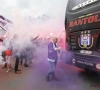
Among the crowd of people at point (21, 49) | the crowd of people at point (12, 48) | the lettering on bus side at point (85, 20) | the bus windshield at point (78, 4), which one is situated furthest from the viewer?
the crowd of people at point (12, 48)

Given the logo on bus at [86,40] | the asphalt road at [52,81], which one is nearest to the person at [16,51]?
the asphalt road at [52,81]

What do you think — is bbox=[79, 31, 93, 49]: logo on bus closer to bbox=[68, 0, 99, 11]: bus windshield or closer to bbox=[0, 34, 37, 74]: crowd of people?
bbox=[68, 0, 99, 11]: bus windshield

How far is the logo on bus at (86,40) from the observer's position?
4.38m

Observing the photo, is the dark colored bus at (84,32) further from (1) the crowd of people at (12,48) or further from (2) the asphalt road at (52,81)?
(1) the crowd of people at (12,48)

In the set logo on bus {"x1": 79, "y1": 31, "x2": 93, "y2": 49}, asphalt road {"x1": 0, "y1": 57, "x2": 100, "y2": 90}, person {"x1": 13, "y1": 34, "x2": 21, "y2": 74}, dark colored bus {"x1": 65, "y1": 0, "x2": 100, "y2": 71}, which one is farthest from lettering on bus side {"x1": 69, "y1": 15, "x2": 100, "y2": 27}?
person {"x1": 13, "y1": 34, "x2": 21, "y2": 74}

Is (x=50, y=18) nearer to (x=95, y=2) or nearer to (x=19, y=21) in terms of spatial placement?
(x=19, y=21)

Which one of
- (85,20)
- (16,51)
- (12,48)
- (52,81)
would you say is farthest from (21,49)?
(85,20)

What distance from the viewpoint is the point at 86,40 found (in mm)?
4461

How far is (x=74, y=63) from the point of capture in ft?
15.5

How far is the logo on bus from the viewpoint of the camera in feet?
14.4

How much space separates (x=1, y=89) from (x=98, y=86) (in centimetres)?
255

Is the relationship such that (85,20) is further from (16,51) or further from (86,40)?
(16,51)

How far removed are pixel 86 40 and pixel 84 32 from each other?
242 millimetres

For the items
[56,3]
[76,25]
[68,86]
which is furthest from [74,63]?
[56,3]
